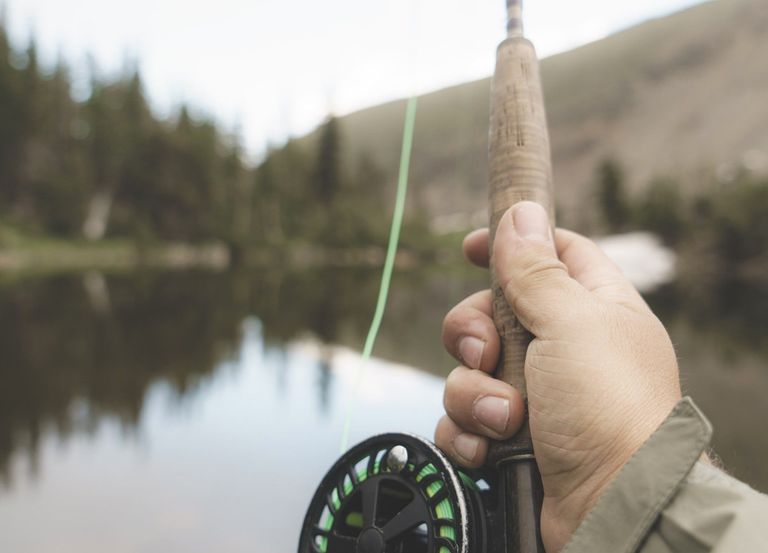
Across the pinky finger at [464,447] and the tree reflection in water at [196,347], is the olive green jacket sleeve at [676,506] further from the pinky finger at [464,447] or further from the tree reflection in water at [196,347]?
the tree reflection in water at [196,347]

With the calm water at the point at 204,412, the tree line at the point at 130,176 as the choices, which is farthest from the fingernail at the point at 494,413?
the tree line at the point at 130,176

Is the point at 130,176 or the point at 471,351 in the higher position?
the point at 130,176

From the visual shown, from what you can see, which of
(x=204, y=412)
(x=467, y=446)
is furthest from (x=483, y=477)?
(x=204, y=412)

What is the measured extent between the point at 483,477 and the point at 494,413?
0.20m

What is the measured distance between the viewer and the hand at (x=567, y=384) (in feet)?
4.17

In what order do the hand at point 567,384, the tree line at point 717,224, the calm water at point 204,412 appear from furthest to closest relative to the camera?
the tree line at point 717,224, the calm water at point 204,412, the hand at point 567,384

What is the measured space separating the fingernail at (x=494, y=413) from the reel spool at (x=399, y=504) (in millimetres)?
133

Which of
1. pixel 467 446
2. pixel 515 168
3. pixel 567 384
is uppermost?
pixel 515 168

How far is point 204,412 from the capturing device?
5930 mm

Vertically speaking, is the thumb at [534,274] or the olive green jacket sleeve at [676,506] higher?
the thumb at [534,274]

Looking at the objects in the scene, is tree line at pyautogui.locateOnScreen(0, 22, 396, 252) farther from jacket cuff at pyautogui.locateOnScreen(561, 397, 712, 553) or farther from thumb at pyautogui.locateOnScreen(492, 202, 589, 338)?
jacket cuff at pyautogui.locateOnScreen(561, 397, 712, 553)

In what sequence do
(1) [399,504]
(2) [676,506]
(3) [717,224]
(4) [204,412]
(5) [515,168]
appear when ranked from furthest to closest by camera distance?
(3) [717,224], (4) [204,412], (5) [515,168], (1) [399,504], (2) [676,506]

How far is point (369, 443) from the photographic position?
1430 mm

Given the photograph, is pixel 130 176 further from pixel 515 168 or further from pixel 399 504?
pixel 399 504
